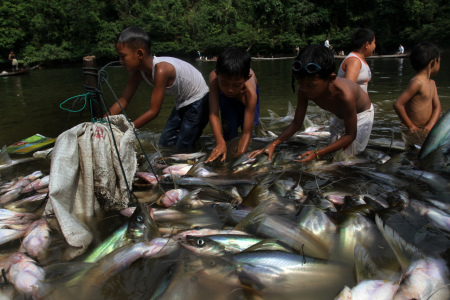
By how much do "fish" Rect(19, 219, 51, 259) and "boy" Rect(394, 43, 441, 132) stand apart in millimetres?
4487

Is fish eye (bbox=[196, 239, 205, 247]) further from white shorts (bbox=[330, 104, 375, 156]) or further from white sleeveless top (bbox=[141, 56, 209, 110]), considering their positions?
white sleeveless top (bbox=[141, 56, 209, 110])

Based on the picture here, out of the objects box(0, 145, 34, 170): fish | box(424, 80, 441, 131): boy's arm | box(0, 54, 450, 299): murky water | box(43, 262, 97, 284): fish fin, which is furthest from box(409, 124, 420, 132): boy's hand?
box(0, 145, 34, 170): fish

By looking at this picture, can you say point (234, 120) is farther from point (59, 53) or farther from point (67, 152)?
point (59, 53)

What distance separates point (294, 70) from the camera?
10.3 ft

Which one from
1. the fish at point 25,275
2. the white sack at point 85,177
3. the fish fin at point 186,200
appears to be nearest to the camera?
the fish at point 25,275

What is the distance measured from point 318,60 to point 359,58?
1721 millimetres

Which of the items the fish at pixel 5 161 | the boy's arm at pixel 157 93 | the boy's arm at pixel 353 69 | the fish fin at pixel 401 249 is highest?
the boy's arm at pixel 353 69

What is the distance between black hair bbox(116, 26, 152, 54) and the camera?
11.8ft

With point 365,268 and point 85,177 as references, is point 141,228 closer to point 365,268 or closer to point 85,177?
point 85,177

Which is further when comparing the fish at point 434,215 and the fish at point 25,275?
the fish at point 434,215

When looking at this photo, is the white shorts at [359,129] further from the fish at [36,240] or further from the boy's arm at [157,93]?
the fish at [36,240]

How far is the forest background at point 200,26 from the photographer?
39.6 meters

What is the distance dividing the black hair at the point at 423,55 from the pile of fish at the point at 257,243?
201 centimetres

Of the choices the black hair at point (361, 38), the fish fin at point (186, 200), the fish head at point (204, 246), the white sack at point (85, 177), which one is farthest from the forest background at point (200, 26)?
the fish head at point (204, 246)
